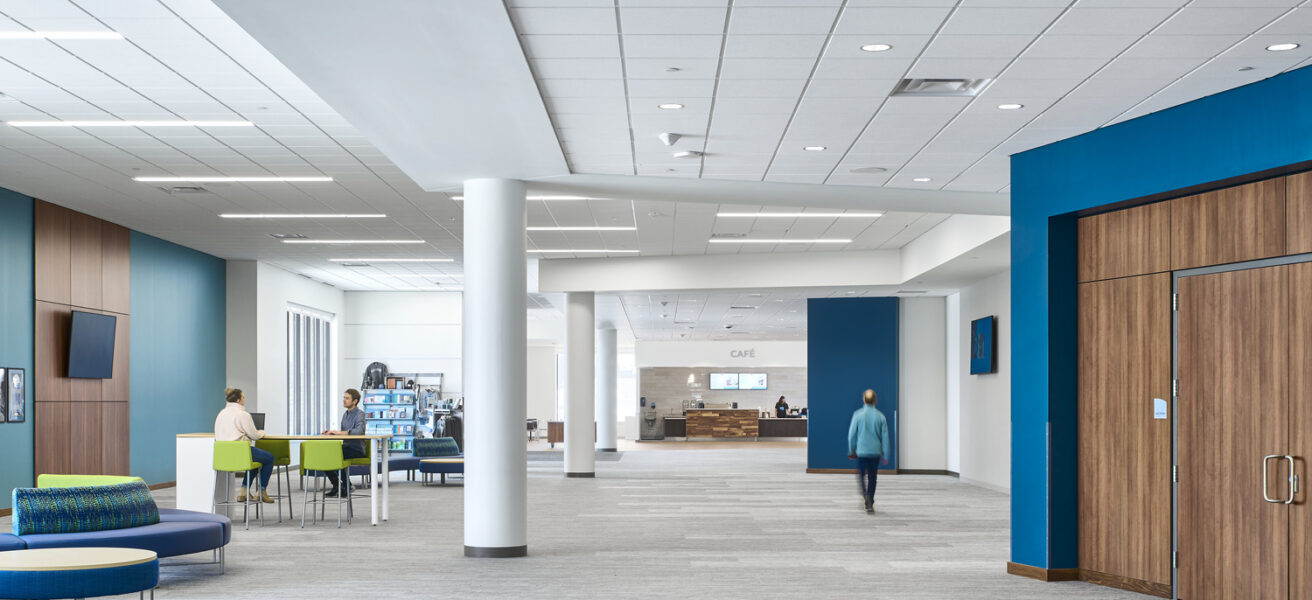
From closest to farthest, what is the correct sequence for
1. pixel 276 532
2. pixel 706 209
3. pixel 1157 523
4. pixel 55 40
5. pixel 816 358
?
1. pixel 55 40
2. pixel 1157 523
3. pixel 276 532
4. pixel 706 209
5. pixel 816 358

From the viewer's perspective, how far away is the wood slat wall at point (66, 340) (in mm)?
14047

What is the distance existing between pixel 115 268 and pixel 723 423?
866 inches

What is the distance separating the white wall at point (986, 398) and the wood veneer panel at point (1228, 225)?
8014 millimetres

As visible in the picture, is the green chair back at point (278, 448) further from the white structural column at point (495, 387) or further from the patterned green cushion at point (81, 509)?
the patterned green cushion at point (81, 509)

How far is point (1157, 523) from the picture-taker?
7914 millimetres

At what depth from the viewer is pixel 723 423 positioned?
116ft

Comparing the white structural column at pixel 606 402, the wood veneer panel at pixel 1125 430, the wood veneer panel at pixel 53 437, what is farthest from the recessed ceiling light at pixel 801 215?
the white structural column at pixel 606 402

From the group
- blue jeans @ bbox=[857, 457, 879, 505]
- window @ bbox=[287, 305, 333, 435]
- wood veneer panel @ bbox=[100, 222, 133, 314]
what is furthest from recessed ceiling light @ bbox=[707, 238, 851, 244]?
window @ bbox=[287, 305, 333, 435]

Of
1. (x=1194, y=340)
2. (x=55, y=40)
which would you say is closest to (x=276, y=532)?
(x=55, y=40)

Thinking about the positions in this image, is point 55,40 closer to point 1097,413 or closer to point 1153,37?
point 1153,37

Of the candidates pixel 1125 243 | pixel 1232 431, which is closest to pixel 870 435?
pixel 1125 243

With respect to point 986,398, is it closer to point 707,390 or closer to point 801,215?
point 801,215

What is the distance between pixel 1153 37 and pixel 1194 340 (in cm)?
243

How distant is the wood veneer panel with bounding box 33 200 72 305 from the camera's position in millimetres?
13906
